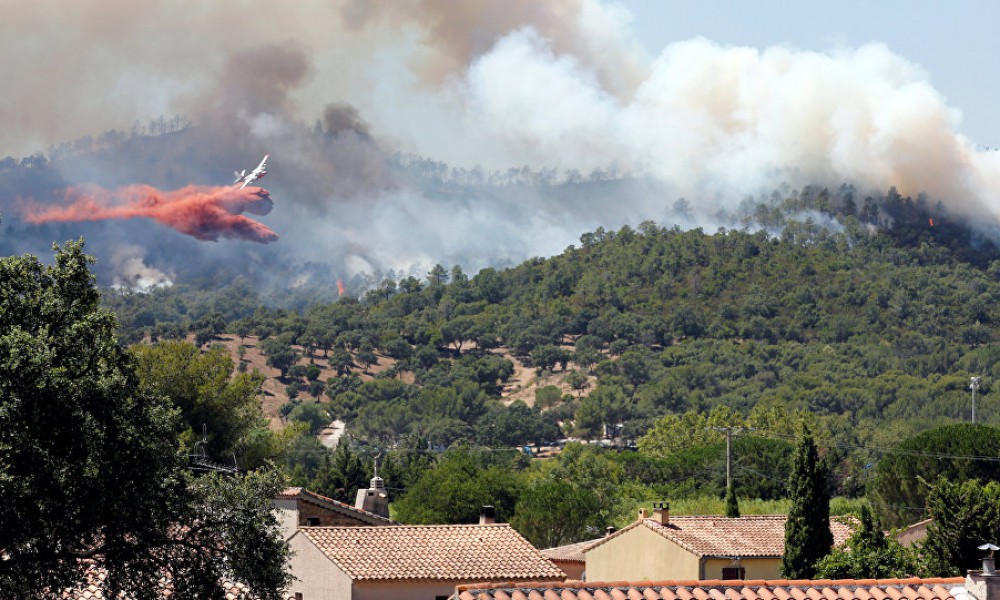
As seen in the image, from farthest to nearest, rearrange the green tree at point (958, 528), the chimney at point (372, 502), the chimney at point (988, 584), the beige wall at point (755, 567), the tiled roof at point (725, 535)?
1. the chimney at point (372, 502)
2. the tiled roof at point (725, 535)
3. the beige wall at point (755, 567)
4. the green tree at point (958, 528)
5. the chimney at point (988, 584)

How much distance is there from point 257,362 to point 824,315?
2678 inches

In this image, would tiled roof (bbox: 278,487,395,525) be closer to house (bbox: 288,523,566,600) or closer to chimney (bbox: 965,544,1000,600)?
house (bbox: 288,523,566,600)

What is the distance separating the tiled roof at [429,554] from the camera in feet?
104

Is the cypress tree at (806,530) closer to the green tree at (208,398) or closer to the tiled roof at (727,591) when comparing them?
the tiled roof at (727,591)

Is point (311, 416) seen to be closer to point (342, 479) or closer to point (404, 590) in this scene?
point (342, 479)

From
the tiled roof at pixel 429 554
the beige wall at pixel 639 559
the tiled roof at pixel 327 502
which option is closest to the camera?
the tiled roof at pixel 429 554

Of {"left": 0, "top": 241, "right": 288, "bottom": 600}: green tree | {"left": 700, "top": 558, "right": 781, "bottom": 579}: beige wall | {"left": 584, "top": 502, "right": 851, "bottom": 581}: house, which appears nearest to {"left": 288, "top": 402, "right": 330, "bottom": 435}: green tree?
{"left": 584, "top": 502, "right": 851, "bottom": 581}: house

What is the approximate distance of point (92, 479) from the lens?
20703 mm

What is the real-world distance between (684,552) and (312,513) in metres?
10.2

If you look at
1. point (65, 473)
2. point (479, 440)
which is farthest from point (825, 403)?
point (65, 473)

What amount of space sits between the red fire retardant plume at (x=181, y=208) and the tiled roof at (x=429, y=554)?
8497 centimetres

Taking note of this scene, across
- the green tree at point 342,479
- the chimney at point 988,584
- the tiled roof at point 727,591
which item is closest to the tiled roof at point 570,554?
the tiled roof at point 727,591

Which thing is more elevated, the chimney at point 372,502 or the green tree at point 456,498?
the green tree at point 456,498

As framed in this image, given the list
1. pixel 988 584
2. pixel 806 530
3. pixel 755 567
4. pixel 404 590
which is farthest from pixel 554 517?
pixel 988 584
